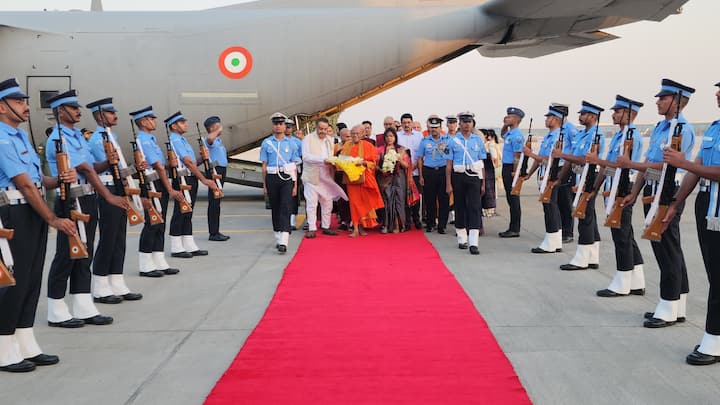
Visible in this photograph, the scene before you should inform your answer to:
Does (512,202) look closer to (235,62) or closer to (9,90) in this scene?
(235,62)

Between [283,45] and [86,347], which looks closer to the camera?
[86,347]

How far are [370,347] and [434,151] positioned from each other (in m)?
5.68

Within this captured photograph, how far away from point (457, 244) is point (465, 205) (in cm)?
78

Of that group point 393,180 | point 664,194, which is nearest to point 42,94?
point 393,180

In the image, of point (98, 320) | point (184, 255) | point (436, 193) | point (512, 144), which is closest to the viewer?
point (98, 320)

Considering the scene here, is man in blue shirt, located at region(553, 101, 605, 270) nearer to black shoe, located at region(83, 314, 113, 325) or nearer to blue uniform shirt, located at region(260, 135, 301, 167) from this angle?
blue uniform shirt, located at region(260, 135, 301, 167)

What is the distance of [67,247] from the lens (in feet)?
17.0

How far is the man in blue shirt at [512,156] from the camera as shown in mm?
9586

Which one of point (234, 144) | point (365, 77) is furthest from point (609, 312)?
point (234, 144)

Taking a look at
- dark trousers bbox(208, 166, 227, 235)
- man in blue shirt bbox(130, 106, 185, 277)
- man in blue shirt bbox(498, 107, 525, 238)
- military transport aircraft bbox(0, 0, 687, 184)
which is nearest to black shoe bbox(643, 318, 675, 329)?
man in blue shirt bbox(498, 107, 525, 238)

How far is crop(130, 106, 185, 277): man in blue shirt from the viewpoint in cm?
693

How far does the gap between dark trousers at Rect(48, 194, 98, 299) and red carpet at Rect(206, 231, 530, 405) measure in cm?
161

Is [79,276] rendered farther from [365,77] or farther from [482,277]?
[365,77]

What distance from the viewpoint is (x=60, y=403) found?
12.0ft
